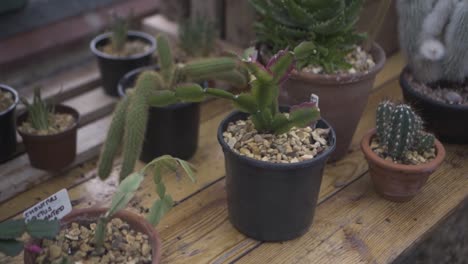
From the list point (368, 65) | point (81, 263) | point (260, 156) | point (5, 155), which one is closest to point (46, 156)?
point (5, 155)

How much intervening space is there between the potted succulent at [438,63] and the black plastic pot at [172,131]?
745mm

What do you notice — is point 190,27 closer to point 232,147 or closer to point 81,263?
point 232,147

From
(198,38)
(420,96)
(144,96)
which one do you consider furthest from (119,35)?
(420,96)

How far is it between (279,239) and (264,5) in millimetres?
703

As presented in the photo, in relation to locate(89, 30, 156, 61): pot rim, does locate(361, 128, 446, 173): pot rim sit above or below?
above

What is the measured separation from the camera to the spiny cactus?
1.90m

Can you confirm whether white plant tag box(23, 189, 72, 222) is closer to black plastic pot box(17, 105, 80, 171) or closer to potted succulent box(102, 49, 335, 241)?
potted succulent box(102, 49, 335, 241)

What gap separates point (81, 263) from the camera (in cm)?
135

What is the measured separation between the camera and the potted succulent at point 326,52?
1749 millimetres

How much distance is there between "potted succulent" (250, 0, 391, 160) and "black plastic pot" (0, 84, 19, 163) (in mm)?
810

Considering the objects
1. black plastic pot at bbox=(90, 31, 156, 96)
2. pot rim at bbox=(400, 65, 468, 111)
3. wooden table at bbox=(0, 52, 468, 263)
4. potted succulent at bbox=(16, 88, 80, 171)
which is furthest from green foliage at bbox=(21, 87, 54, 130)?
pot rim at bbox=(400, 65, 468, 111)

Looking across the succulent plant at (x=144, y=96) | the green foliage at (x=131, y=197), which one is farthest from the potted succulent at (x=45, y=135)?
the green foliage at (x=131, y=197)

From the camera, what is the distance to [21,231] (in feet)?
4.19

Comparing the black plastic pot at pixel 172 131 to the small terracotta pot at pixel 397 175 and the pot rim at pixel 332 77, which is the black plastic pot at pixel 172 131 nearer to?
the pot rim at pixel 332 77
